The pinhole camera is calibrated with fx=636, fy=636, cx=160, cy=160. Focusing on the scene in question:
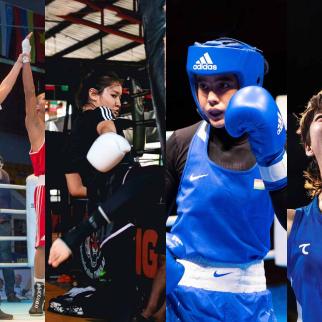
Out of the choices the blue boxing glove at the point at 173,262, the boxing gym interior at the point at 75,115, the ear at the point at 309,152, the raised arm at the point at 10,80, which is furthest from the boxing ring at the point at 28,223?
the ear at the point at 309,152

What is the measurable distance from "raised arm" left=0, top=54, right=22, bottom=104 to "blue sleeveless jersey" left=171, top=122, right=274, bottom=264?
5.20ft

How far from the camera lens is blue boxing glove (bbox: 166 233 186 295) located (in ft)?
14.0

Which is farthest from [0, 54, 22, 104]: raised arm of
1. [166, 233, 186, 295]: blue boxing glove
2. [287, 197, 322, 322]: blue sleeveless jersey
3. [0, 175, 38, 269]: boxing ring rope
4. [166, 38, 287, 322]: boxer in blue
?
[287, 197, 322, 322]: blue sleeveless jersey

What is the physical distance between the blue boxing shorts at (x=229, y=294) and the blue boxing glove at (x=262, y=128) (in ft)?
2.00

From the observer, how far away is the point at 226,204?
4176mm

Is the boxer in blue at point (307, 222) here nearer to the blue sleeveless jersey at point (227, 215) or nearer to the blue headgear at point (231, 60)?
the blue sleeveless jersey at point (227, 215)

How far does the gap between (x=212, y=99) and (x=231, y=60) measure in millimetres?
286

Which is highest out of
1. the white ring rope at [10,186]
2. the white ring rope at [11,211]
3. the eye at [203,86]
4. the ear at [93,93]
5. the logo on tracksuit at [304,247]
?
the eye at [203,86]

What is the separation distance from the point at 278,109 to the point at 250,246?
36.1 inches

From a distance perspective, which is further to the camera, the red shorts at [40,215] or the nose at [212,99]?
the red shorts at [40,215]

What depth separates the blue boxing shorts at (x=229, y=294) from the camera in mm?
4176

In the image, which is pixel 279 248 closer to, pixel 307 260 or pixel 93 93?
pixel 307 260

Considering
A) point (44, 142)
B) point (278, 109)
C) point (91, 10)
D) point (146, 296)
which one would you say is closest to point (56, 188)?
point (44, 142)

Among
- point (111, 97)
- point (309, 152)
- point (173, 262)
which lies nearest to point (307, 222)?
point (309, 152)
